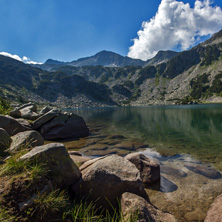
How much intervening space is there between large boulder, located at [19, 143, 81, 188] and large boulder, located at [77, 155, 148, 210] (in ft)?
1.90

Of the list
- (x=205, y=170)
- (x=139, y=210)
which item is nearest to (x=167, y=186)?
(x=205, y=170)

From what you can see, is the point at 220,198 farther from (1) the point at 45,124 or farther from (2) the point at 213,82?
(2) the point at 213,82

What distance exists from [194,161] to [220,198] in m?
7.05

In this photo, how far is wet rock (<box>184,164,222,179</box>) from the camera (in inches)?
359

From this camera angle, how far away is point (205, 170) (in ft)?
32.3

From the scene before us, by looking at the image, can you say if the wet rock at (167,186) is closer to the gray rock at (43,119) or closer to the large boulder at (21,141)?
the large boulder at (21,141)

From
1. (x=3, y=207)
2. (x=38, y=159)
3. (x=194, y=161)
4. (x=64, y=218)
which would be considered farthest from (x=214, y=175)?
(x=3, y=207)

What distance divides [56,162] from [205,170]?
1022cm

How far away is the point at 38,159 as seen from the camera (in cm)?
480

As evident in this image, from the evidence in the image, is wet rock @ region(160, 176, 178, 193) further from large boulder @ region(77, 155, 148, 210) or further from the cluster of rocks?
the cluster of rocks

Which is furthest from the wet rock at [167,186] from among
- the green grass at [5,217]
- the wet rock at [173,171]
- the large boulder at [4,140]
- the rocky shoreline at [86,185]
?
the large boulder at [4,140]

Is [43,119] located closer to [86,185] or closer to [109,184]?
[86,185]

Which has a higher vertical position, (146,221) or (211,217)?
(146,221)

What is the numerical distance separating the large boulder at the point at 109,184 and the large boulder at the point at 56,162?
0.58m
